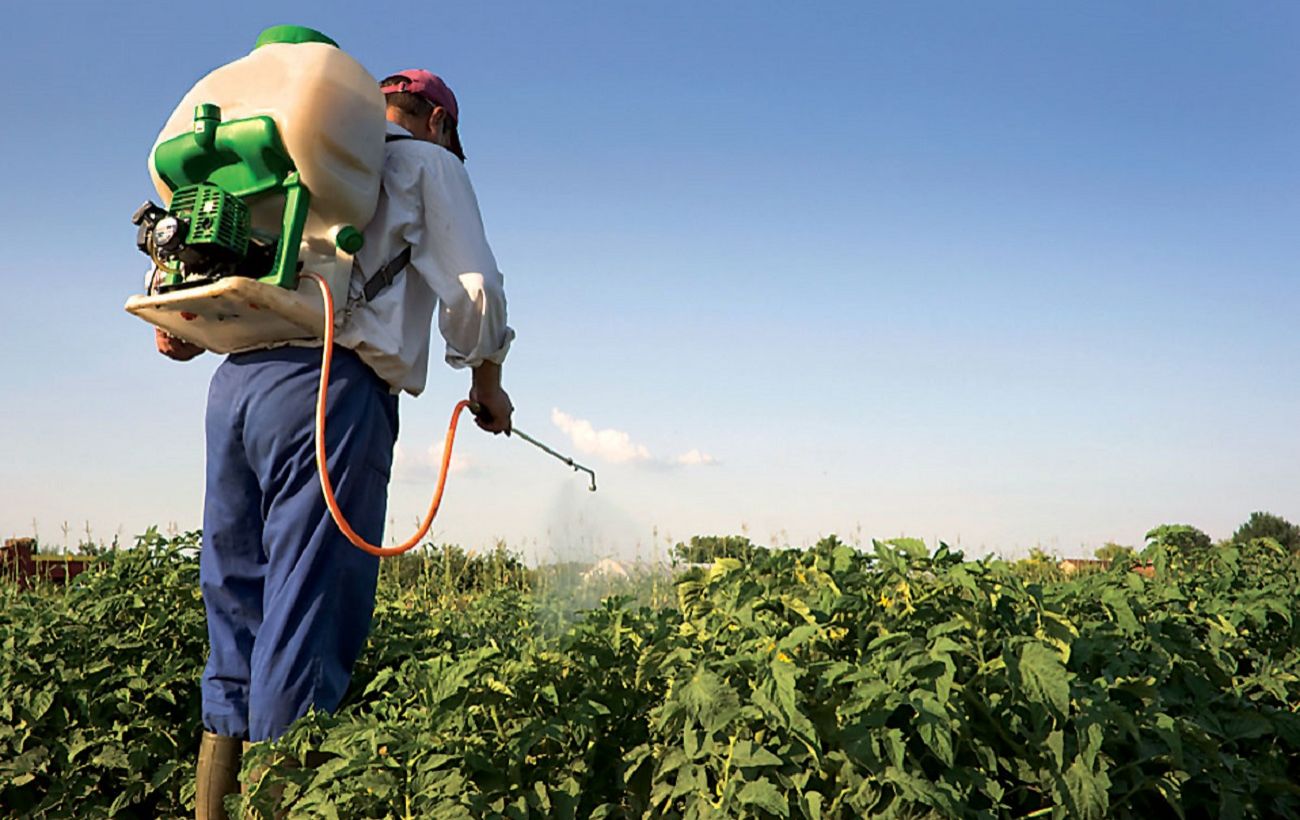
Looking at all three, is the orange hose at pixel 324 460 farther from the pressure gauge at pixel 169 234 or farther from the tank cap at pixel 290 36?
the tank cap at pixel 290 36

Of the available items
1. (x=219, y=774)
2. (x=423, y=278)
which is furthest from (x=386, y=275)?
(x=219, y=774)

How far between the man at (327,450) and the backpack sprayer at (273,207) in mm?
80

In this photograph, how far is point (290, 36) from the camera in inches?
132

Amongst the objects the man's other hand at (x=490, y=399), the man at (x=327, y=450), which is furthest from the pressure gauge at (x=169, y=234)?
the man's other hand at (x=490, y=399)

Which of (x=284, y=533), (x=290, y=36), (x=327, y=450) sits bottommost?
(x=284, y=533)

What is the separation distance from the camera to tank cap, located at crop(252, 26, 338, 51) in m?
3.36

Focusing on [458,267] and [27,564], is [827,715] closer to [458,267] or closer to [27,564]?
[458,267]

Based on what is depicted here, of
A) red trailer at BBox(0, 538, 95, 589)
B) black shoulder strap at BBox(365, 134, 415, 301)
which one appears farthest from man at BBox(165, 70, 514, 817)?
red trailer at BBox(0, 538, 95, 589)

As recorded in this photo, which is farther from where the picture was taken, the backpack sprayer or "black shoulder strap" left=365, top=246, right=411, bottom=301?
"black shoulder strap" left=365, top=246, right=411, bottom=301

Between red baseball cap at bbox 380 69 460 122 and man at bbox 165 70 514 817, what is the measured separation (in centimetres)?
26

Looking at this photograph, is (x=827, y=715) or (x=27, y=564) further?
(x=27, y=564)

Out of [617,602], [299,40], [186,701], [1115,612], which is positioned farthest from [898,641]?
[186,701]

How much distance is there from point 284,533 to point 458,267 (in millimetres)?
872

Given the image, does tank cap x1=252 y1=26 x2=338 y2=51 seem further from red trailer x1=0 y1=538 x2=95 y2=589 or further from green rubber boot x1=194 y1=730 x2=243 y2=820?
red trailer x1=0 y1=538 x2=95 y2=589
